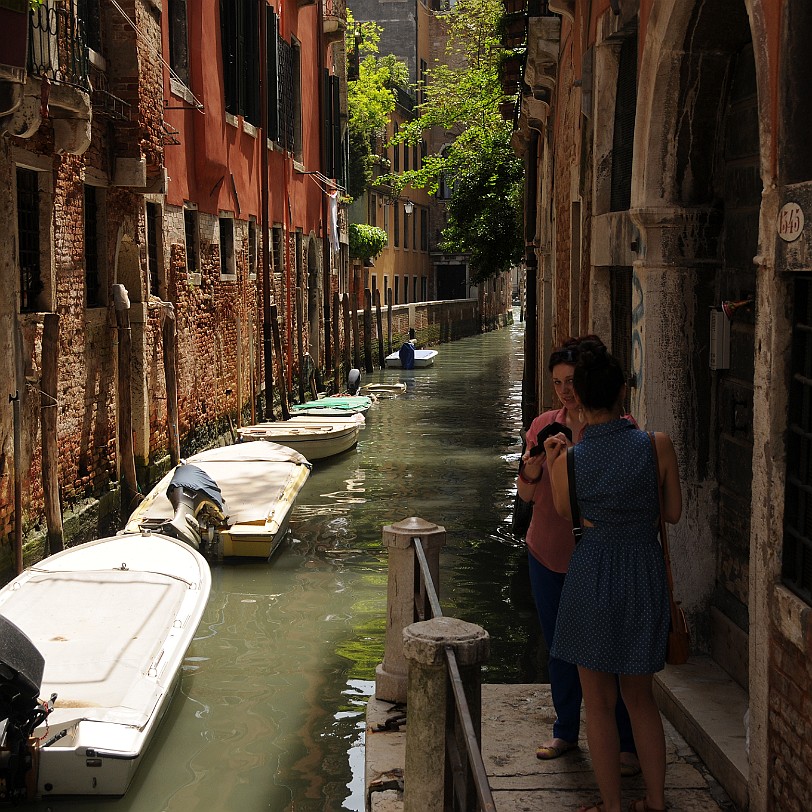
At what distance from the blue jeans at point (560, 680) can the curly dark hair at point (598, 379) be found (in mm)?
802

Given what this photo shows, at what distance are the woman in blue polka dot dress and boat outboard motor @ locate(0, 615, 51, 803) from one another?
2416 millimetres

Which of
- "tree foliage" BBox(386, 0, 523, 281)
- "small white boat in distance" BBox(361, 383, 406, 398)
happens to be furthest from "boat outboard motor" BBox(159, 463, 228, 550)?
"tree foliage" BBox(386, 0, 523, 281)

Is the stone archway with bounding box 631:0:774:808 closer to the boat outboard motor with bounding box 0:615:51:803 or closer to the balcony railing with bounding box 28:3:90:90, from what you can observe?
the boat outboard motor with bounding box 0:615:51:803

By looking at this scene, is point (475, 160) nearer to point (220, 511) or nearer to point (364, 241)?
point (364, 241)

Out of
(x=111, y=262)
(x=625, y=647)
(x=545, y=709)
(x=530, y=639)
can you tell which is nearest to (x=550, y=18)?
(x=111, y=262)

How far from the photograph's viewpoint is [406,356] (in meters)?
28.6

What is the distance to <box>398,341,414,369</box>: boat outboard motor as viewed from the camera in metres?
28.5

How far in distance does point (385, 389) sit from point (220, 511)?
14.2m

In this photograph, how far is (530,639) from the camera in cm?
736

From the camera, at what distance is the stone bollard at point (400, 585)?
472 cm

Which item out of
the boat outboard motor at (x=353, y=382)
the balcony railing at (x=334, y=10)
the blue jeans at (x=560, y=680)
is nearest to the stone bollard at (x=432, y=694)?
the blue jeans at (x=560, y=680)

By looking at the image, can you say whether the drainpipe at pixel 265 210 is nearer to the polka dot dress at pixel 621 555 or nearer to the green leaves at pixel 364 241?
the polka dot dress at pixel 621 555

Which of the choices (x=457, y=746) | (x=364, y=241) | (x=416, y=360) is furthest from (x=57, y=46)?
(x=364, y=241)

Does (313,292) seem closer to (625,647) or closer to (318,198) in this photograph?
(318,198)
